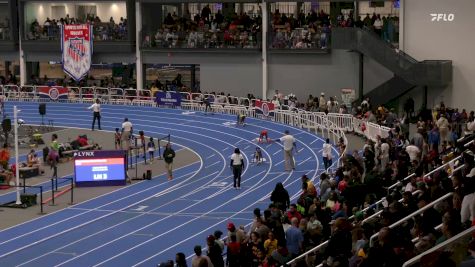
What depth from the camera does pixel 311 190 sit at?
2267 centimetres

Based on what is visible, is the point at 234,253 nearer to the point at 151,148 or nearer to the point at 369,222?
the point at 369,222

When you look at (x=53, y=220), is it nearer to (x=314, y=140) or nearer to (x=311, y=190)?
(x=311, y=190)

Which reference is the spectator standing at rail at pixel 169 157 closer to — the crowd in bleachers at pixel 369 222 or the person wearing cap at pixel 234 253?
the crowd in bleachers at pixel 369 222

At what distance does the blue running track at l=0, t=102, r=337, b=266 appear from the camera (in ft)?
79.0

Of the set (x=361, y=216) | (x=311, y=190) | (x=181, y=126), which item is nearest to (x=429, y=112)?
(x=181, y=126)

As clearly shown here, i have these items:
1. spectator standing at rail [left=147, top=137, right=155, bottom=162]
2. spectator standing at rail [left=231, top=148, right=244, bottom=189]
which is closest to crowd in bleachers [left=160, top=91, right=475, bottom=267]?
spectator standing at rail [left=231, top=148, right=244, bottom=189]

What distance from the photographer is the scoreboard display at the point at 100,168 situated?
1314 inches

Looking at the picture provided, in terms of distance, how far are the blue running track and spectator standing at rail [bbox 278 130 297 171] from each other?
43cm

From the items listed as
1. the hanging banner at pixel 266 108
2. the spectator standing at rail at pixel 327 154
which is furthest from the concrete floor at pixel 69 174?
the hanging banner at pixel 266 108

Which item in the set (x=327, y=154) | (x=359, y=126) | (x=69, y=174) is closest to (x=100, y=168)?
(x=69, y=174)

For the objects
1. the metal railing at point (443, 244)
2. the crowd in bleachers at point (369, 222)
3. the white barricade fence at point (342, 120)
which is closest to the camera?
the metal railing at point (443, 244)

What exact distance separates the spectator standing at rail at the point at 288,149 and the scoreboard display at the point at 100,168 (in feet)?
18.8

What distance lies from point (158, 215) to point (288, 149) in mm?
7494

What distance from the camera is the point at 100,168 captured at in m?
33.6
